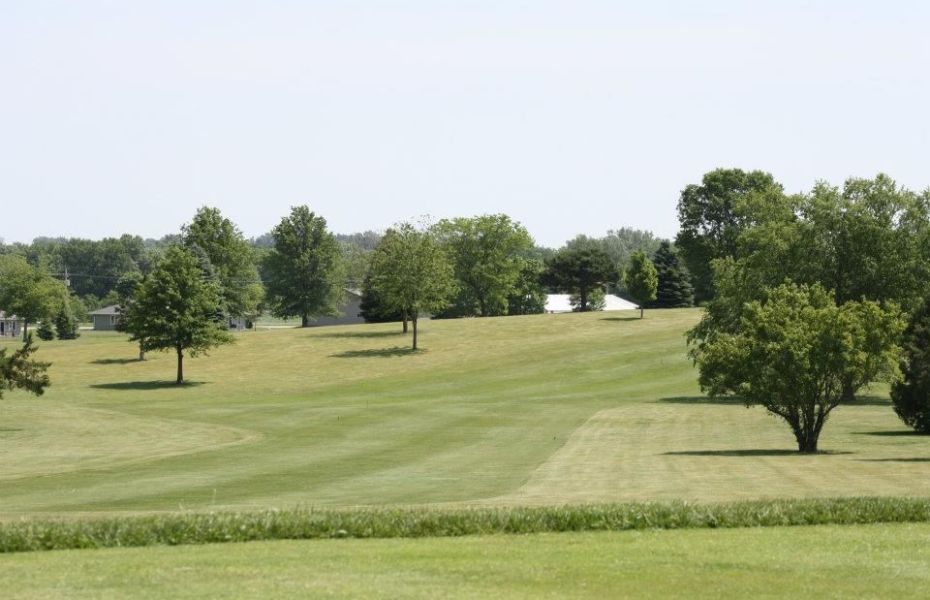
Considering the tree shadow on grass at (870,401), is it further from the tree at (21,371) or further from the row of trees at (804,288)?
the tree at (21,371)

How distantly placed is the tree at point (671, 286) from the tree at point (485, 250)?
17.2 metres

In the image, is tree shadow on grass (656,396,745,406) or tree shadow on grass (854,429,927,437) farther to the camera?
tree shadow on grass (656,396,745,406)

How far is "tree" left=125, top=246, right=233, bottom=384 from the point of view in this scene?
335 ft

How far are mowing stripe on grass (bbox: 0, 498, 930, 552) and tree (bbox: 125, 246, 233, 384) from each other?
266 ft

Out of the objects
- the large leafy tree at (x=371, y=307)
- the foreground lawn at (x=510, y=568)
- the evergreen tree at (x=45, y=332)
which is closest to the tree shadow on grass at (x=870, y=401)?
the foreground lawn at (x=510, y=568)

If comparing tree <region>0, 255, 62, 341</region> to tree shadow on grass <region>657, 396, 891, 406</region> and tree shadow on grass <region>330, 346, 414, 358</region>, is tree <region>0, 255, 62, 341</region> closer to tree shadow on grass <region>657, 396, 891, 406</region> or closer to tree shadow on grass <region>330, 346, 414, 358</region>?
tree shadow on grass <region>330, 346, 414, 358</region>

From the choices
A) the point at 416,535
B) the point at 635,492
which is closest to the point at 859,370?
the point at 635,492

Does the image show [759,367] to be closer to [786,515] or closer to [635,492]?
[635,492]

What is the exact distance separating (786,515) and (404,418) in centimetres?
4695

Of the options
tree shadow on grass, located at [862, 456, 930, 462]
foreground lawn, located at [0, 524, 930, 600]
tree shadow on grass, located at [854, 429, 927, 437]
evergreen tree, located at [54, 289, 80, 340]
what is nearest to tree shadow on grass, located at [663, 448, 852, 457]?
tree shadow on grass, located at [862, 456, 930, 462]

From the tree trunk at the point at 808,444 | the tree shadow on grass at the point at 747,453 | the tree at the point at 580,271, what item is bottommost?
the tree shadow on grass at the point at 747,453

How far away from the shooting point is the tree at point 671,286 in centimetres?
16475

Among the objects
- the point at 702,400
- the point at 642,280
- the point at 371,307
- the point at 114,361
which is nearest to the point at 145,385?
the point at 114,361

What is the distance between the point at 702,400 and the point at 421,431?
27.2m
